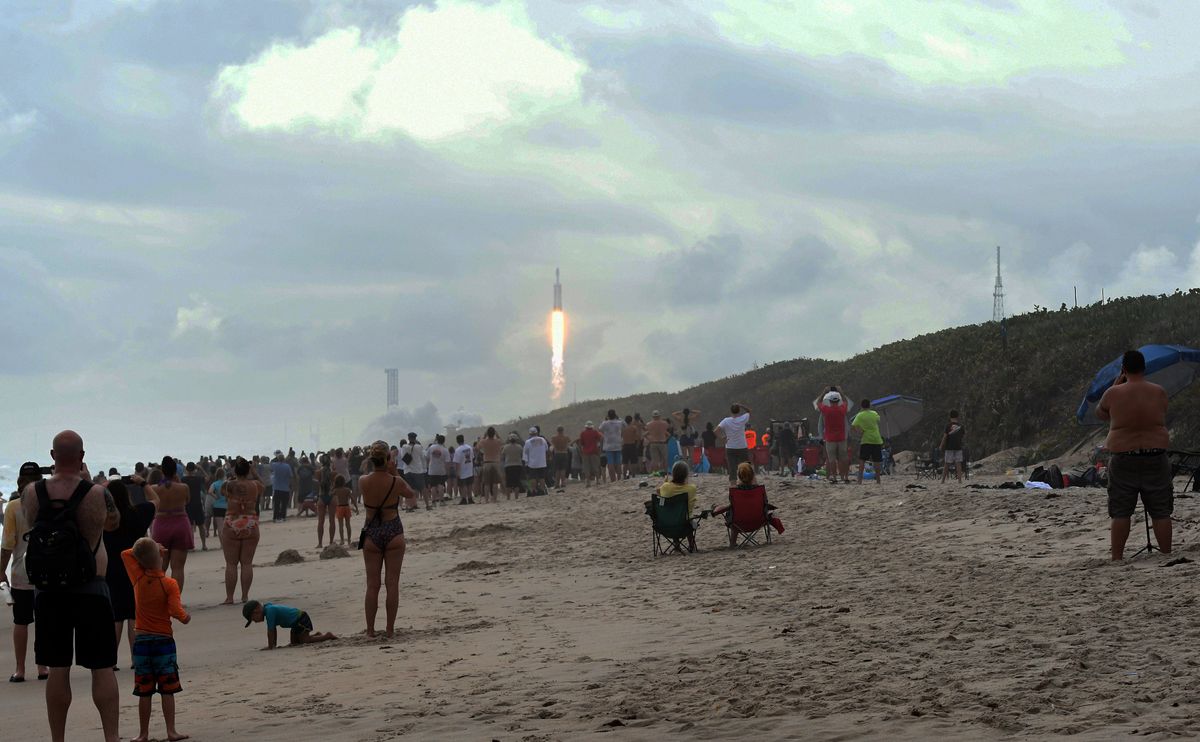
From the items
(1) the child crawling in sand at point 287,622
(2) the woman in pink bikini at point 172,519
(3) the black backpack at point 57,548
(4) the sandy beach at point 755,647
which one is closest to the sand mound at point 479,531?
(4) the sandy beach at point 755,647

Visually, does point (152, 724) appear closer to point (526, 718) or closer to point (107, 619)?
point (107, 619)

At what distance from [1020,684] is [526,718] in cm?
262

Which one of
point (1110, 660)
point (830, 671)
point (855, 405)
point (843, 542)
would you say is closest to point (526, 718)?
point (830, 671)

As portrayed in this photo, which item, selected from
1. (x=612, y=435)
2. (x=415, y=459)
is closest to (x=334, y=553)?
(x=415, y=459)

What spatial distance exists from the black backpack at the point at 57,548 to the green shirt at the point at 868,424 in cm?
1615

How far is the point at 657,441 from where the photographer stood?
96.8 feet

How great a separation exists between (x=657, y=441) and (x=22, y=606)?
20385mm

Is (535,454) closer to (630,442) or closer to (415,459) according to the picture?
(630,442)

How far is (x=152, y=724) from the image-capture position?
7.94 m

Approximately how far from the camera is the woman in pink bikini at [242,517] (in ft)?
45.2

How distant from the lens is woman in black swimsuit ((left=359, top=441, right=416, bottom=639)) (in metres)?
10.6

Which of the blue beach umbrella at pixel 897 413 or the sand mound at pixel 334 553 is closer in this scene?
the sand mound at pixel 334 553

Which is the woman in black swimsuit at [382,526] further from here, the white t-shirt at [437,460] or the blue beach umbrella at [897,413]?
the blue beach umbrella at [897,413]

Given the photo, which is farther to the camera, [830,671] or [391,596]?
[391,596]
